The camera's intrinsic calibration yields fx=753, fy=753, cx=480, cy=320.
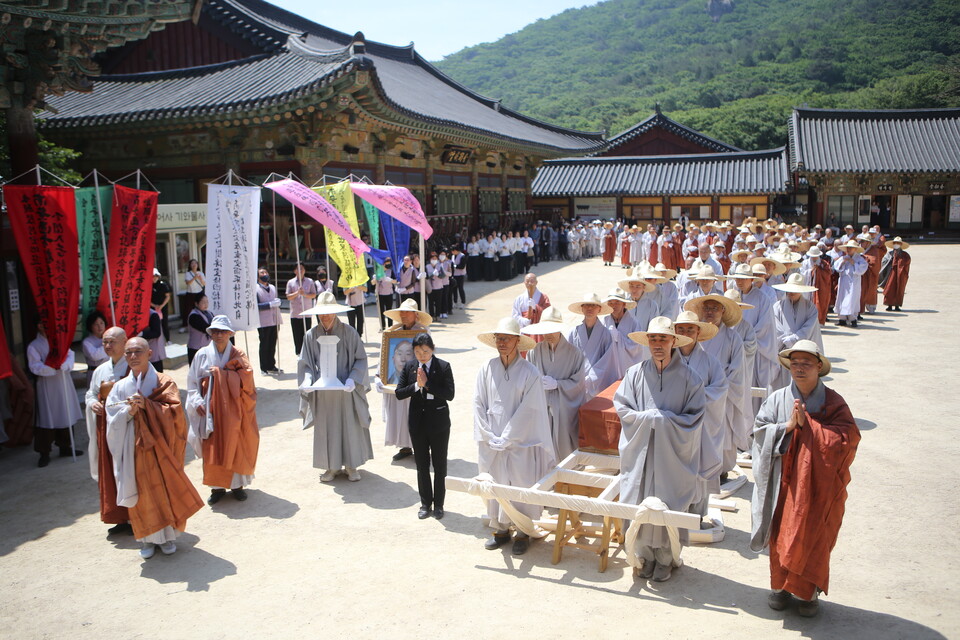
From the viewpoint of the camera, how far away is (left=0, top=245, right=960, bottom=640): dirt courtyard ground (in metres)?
4.78

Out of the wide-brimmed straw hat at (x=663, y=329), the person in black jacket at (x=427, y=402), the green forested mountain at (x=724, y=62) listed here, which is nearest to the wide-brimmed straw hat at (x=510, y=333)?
the person in black jacket at (x=427, y=402)

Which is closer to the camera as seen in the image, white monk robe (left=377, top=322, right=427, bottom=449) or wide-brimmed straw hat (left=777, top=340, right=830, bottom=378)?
wide-brimmed straw hat (left=777, top=340, right=830, bottom=378)

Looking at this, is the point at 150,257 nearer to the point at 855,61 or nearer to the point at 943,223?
the point at 943,223

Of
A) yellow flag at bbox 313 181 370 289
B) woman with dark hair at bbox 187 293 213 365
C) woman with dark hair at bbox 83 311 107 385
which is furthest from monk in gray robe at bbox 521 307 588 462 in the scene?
yellow flag at bbox 313 181 370 289

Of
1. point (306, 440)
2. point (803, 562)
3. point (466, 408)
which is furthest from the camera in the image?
point (466, 408)

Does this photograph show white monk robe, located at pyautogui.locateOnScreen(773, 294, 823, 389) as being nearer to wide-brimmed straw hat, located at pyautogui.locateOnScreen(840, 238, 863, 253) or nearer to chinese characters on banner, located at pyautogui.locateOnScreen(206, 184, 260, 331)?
chinese characters on banner, located at pyautogui.locateOnScreen(206, 184, 260, 331)

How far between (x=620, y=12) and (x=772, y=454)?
150 meters

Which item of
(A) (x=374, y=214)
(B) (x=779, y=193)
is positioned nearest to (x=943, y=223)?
(B) (x=779, y=193)

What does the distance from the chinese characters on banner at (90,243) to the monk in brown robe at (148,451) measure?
312 cm

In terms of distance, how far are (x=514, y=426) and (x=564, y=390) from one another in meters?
0.94

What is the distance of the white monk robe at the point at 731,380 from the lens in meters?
6.96

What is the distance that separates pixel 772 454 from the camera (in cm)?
477

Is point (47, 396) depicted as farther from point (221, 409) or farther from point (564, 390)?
point (564, 390)

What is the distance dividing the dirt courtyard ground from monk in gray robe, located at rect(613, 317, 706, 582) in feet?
1.07
